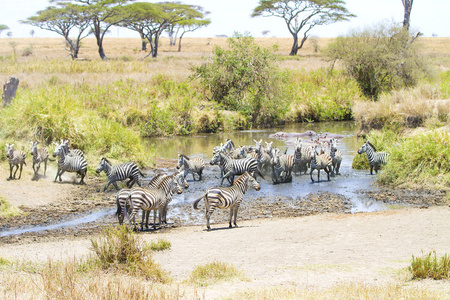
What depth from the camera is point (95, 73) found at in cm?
3512

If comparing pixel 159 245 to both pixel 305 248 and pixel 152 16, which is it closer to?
pixel 305 248

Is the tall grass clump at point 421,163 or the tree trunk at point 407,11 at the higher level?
the tree trunk at point 407,11

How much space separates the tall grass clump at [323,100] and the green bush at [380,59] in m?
1.45

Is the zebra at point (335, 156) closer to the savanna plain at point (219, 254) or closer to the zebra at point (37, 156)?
the savanna plain at point (219, 254)

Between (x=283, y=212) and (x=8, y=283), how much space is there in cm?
743

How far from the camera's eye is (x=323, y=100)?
33.2m

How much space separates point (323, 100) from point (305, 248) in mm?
25718

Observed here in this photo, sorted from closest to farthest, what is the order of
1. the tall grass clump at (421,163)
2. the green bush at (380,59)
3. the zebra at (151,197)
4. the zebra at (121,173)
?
the zebra at (151,197) → the tall grass clump at (421,163) → the zebra at (121,173) → the green bush at (380,59)

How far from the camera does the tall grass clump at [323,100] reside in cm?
3297


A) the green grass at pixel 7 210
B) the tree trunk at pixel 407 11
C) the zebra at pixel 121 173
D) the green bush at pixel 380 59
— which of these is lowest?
the green grass at pixel 7 210

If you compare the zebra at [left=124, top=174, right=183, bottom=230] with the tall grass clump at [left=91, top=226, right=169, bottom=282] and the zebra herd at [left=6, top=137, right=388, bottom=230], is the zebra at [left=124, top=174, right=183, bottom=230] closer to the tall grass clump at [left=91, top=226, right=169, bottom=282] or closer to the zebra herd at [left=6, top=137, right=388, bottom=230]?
the zebra herd at [left=6, top=137, right=388, bottom=230]

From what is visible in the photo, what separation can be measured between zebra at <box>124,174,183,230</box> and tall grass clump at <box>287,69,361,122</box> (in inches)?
882

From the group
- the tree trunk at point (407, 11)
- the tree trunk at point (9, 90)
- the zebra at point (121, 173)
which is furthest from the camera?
the tree trunk at point (407, 11)

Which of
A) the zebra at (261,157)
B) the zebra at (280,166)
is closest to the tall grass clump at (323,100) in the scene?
the zebra at (261,157)
